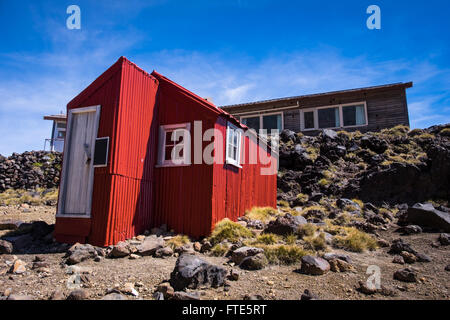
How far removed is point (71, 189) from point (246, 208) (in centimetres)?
564

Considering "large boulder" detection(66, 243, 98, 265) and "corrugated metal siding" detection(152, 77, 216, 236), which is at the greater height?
"corrugated metal siding" detection(152, 77, 216, 236)

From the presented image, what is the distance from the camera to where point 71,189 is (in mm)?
7645

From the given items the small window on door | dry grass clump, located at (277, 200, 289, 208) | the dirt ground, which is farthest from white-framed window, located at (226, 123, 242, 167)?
dry grass clump, located at (277, 200, 289, 208)

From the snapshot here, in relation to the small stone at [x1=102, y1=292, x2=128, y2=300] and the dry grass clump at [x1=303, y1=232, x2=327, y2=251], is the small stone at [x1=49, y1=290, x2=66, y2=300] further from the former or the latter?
the dry grass clump at [x1=303, y1=232, x2=327, y2=251]

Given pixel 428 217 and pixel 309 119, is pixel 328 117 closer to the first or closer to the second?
pixel 309 119

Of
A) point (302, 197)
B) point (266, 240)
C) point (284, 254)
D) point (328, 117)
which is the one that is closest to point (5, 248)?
point (266, 240)

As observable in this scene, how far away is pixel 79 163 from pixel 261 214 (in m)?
5.96

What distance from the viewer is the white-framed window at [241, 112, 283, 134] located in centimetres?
2458

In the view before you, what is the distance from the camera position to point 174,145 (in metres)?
8.77

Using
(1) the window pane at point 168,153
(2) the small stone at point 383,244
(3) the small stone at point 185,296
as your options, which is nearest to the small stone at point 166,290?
(3) the small stone at point 185,296

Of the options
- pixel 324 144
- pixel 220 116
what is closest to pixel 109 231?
pixel 220 116

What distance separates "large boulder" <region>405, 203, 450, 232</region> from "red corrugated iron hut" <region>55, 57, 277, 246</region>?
5451 mm

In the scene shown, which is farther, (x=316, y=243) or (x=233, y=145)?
(x=233, y=145)
